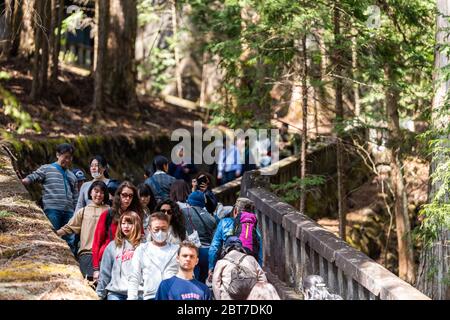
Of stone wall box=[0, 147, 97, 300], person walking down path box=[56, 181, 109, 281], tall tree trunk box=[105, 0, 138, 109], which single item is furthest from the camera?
tall tree trunk box=[105, 0, 138, 109]

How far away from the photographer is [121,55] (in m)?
24.0

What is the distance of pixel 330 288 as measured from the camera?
9297mm

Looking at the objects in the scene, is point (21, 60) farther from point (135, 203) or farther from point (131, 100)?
point (135, 203)

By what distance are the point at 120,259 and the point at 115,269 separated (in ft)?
0.34

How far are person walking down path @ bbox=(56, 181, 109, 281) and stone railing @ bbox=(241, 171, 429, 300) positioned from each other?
2289 millimetres

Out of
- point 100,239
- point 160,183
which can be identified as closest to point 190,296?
point 100,239

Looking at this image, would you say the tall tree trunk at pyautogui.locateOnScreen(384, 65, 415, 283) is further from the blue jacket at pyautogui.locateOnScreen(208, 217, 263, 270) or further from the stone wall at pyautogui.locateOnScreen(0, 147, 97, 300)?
the stone wall at pyautogui.locateOnScreen(0, 147, 97, 300)

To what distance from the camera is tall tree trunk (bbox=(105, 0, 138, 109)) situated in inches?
940

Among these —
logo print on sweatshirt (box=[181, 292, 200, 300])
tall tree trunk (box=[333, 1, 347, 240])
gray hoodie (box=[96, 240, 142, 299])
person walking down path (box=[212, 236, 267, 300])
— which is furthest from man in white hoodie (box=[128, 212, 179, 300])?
tall tree trunk (box=[333, 1, 347, 240])

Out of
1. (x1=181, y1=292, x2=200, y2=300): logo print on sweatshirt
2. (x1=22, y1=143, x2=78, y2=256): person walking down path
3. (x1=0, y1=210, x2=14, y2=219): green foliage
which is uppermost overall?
(x1=22, y1=143, x2=78, y2=256): person walking down path

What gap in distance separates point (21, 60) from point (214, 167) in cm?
578

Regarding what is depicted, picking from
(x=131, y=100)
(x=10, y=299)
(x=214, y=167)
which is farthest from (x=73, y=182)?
(x=131, y=100)

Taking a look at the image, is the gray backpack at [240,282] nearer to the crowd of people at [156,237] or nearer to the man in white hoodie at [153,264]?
the crowd of people at [156,237]
